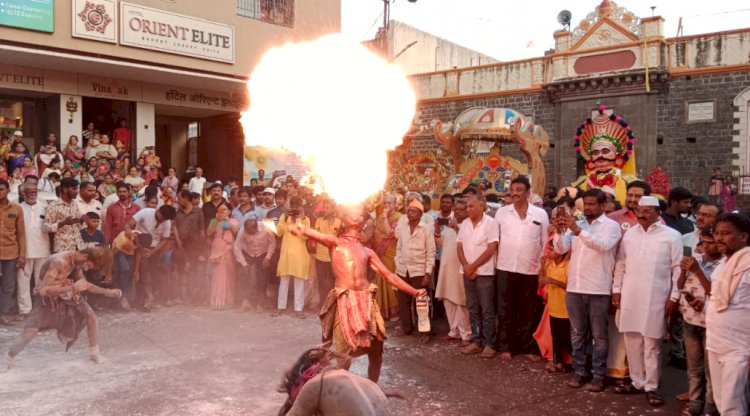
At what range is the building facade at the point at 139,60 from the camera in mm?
14453

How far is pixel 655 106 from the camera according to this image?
73.0ft

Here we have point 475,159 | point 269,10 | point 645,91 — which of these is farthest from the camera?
point 645,91

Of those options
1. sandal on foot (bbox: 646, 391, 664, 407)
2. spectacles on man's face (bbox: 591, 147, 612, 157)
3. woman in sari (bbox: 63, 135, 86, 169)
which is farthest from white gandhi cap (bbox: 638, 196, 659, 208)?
woman in sari (bbox: 63, 135, 86, 169)

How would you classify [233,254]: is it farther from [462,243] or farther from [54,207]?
[462,243]

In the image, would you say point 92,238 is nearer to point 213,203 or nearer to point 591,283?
point 213,203

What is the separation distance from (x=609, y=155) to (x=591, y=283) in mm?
5822

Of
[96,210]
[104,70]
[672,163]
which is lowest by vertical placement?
[96,210]

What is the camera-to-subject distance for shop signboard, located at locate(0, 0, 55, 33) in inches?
532

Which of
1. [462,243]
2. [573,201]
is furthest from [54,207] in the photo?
[573,201]

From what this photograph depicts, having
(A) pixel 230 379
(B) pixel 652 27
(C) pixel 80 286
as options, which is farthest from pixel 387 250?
(B) pixel 652 27

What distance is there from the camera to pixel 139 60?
15.7 metres

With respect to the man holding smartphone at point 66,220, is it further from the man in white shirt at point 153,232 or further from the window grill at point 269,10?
the window grill at point 269,10

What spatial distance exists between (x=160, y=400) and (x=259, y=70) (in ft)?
15.6

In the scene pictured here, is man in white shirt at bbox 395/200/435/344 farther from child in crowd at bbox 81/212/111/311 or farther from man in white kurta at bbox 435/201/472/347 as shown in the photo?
child in crowd at bbox 81/212/111/311
